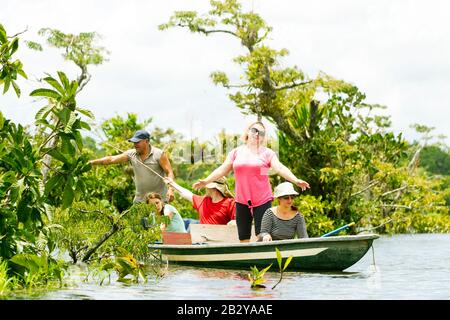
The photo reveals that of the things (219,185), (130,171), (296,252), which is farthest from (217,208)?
(130,171)

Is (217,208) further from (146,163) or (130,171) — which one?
(130,171)

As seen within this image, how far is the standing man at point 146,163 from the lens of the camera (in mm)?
10320

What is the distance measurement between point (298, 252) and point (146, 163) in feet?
6.93

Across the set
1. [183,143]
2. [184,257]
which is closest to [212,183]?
[184,257]

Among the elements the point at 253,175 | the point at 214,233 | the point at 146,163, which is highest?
the point at 146,163

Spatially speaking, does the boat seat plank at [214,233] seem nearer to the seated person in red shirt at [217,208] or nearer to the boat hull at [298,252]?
the seated person in red shirt at [217,208]

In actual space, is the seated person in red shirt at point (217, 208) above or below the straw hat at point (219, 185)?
below

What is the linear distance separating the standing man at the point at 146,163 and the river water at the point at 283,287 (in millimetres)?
911

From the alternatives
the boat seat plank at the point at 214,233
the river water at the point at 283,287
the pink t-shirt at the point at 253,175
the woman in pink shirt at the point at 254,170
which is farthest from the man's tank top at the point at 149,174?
the pink t-shirt at the point at 253,175

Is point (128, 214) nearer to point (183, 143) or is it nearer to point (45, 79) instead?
point (45, 79)

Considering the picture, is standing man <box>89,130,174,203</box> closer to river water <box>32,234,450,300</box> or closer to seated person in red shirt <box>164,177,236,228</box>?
seated person in red shirt <box>164,177,236,228</box>

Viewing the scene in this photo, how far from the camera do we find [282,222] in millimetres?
9383

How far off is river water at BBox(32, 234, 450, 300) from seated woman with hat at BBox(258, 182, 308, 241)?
0.40 metres

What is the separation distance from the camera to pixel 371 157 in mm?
19797
